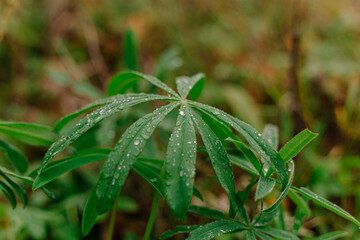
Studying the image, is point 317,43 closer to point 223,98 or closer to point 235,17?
point 235,17

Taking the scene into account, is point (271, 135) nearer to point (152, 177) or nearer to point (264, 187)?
point (264, 187)

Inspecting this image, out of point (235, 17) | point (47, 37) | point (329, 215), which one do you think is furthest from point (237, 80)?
point (47, 37)

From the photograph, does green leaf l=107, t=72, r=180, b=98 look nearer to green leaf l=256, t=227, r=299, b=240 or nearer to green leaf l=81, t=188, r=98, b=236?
green leaf l=81, t=188, r=98, b=236

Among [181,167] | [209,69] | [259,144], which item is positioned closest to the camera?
[181,167]

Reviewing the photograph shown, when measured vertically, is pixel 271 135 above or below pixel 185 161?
above

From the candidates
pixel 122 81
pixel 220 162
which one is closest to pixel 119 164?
pixel 220 162

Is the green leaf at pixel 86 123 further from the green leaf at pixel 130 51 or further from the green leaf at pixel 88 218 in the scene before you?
the green leaf at pixel 130 51
